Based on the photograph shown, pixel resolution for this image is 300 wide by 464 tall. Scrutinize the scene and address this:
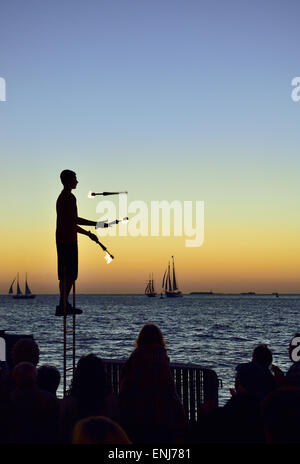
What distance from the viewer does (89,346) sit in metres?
55.8

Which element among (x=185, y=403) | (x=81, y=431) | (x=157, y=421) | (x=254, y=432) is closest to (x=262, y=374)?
(x=254, y=432)

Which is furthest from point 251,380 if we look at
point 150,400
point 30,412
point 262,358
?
point 30,412

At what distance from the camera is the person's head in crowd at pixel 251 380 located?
15.9ft

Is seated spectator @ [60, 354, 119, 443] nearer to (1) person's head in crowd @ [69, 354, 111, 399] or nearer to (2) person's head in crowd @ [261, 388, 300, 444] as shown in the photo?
(1) person's head in crowd @ [69, 354, 111, 399]

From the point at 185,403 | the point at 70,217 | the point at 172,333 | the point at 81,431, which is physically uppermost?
the point at 70,217

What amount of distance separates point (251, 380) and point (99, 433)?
2.49 m

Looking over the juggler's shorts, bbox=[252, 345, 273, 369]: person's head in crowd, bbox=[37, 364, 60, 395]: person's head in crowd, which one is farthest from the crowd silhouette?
the juggler's shorts

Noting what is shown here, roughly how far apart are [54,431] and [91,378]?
21.3 inches

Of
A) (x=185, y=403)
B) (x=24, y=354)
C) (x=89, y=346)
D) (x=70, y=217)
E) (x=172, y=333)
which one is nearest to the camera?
(x=24, y=354)

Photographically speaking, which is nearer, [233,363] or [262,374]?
[262,374]

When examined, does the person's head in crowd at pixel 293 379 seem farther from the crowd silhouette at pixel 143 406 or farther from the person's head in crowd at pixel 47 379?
the person's head in crowd at pixel 47 379

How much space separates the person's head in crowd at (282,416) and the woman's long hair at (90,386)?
1353mm

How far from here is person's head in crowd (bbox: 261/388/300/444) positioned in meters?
3.91
